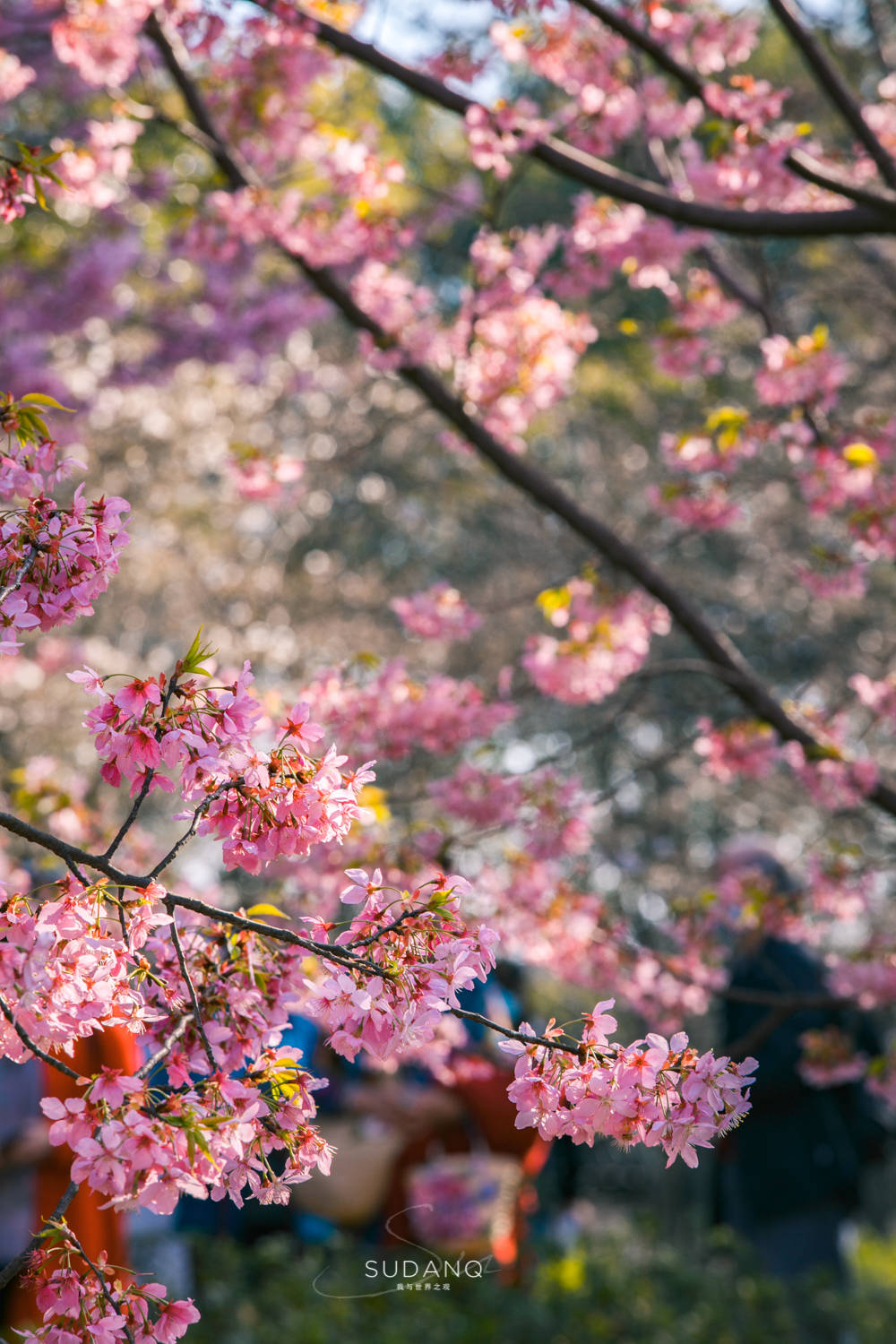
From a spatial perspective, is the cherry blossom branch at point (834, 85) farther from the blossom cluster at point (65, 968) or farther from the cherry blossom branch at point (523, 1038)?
the blossom cluster at point (65, 968)

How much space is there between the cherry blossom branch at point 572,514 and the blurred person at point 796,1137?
Result: 1.40 metres

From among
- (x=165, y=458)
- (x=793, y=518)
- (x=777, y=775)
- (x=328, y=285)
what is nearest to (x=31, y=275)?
(x=165, y=458)

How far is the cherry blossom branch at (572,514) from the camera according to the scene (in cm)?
385

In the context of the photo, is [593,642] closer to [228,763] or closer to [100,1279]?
[228,763]

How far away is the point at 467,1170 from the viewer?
5156 millimetres

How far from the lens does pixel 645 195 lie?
3143mm

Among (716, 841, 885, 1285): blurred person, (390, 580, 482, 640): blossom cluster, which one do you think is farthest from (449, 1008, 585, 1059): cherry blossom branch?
(716, 841, 885, 1285): blurred person

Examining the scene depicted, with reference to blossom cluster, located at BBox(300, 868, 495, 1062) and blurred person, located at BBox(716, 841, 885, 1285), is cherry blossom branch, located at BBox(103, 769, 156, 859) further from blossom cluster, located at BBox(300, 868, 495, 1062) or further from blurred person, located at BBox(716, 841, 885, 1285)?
blurred person, located at BBox(716, 841, 885, 1285)

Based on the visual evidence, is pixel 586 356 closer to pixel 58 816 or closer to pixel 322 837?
pixel 58 816

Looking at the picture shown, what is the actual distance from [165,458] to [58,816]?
8704mm

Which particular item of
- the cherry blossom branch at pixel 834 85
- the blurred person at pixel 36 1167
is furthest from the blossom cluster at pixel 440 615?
the cherry blossom branch at pixel 834 85

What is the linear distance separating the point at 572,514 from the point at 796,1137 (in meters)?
3.28

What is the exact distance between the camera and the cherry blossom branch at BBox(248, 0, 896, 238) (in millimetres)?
3064

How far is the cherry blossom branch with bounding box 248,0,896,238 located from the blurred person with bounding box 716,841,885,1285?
2.88 metres
